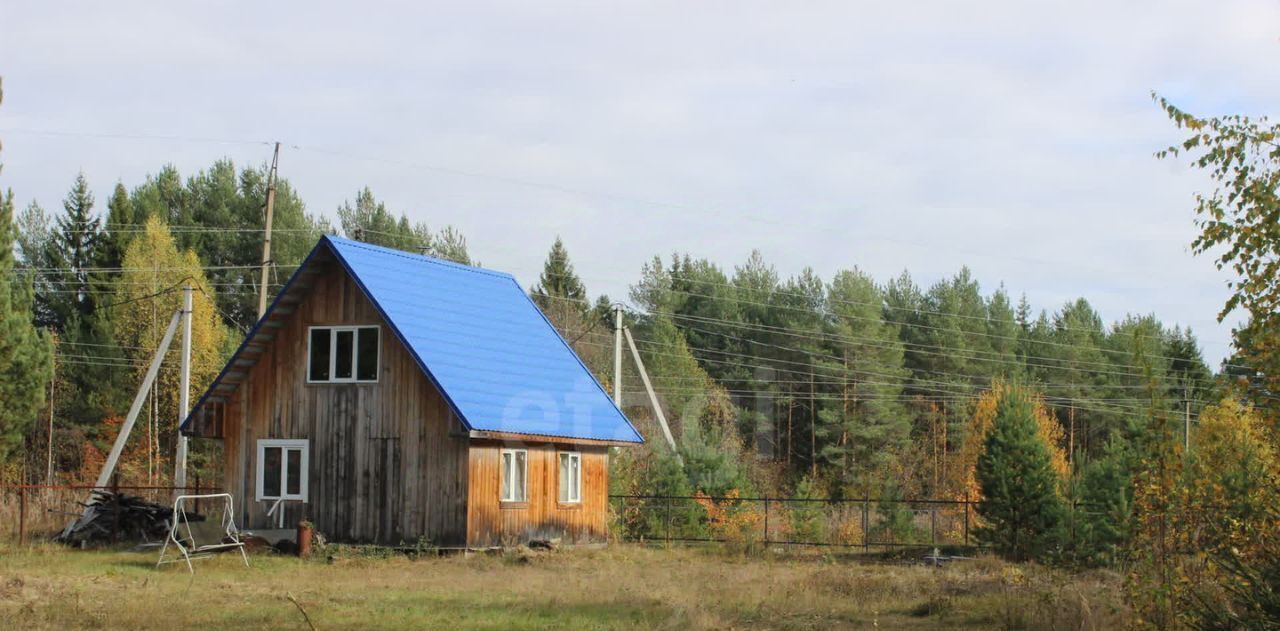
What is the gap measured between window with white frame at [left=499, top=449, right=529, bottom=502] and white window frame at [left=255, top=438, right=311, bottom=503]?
4.21 metres

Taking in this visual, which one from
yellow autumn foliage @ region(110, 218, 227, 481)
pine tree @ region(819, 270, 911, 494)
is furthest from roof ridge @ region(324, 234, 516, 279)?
pine tree @ region(819, 270, 911, 494)

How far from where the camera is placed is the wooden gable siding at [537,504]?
27.6 meters

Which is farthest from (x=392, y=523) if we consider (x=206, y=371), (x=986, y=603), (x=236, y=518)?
(x=206, y=371)

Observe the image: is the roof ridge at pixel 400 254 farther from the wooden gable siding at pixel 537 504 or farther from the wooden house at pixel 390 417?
the wooden gable siding at pixel 537 504

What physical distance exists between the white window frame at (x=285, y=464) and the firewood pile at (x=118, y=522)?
5.31ft

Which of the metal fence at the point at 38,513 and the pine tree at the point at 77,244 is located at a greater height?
the pine tree at the point at 77,244

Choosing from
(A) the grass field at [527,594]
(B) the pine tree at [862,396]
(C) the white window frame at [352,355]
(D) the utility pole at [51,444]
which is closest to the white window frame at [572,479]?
(A) the grass field at [527,594]

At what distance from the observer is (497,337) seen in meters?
30.6

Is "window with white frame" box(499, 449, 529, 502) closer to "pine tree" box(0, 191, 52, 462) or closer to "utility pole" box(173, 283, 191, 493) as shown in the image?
"utility pole" box(173, 283, 191, 493)

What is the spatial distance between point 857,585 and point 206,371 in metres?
40.4

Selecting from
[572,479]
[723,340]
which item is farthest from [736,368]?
[572,479]

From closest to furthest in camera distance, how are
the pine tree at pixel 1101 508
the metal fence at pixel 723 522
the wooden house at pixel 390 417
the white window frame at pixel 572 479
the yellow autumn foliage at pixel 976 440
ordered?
the wooden house at pixel 390 417 < the pine tree at pixel 1101 508 < the white window frame at pixel 572 479 < the metal fence at pixel 723 522 < the yellow autumn foliage at pixel 976 440

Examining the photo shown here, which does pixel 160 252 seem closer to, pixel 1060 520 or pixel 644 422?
pixel 644 422

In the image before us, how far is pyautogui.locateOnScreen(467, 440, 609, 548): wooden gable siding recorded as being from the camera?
90.5 ft
